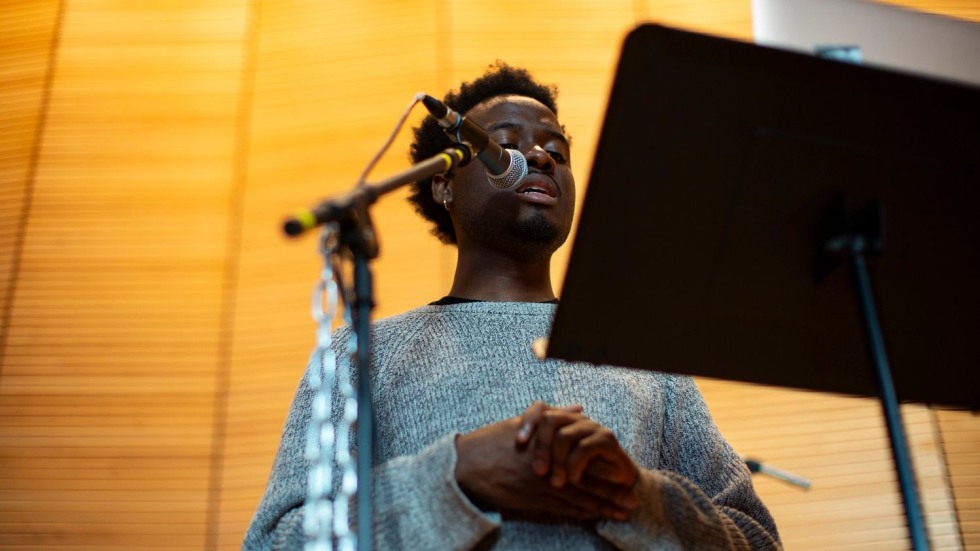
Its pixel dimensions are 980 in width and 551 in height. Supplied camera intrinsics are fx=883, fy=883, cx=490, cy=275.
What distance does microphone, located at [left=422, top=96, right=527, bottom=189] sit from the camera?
3.60 ft

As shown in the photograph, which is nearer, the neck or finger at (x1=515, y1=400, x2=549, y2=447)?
finger at (x1=515, y1=400, x2=549, y2=447)

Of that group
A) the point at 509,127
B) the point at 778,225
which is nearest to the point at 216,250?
the point at 509,127

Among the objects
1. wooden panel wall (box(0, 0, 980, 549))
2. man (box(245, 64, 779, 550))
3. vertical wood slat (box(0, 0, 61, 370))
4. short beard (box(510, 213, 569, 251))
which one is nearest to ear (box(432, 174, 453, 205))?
man (box(245, 64, 779, 550))

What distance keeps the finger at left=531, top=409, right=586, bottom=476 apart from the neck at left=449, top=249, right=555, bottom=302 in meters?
0.56

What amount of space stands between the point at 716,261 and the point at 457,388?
0.55 m

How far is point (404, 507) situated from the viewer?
3.81 feet

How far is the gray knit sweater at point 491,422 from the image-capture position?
1167mm

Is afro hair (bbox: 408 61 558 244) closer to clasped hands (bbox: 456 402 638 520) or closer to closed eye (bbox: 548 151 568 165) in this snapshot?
closed eye (bbox: 548 151 568 165)

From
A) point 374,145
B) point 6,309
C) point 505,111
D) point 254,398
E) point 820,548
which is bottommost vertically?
point 820,548

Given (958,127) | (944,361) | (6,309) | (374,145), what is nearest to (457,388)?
(944,361)

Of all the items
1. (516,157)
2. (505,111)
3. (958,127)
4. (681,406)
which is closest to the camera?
(958,127)

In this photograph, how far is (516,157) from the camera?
3.85 ft

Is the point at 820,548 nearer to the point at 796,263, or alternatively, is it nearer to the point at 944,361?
the point at 944,361

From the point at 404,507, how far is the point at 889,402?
2.00 ft
